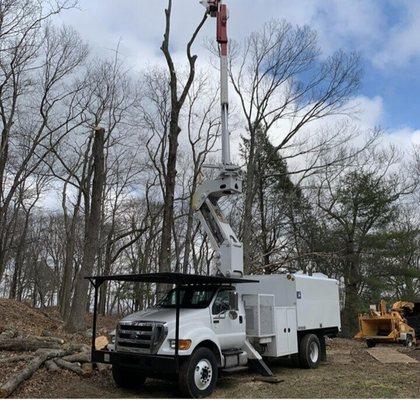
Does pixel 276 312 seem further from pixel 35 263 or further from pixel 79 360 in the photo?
pixel 35 263

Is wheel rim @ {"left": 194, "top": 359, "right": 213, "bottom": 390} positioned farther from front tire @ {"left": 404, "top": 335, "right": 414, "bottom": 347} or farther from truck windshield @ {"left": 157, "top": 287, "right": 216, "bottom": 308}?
front tire @ {"left": 404, "top": 335, "right": 414, "bottom": 347}

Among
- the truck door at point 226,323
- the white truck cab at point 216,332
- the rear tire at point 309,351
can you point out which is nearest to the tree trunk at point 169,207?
the white truck cab at point 216,332

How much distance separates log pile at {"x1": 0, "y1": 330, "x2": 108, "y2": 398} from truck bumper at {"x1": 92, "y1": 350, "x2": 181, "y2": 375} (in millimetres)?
1401

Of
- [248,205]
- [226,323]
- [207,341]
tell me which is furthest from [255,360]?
[248,205]

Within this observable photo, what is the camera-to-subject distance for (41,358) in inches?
427

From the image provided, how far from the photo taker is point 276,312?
1227 cm

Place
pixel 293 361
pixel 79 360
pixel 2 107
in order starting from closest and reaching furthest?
1. pixel 79 360
2. pixel 293 361
3. pixel 2 107

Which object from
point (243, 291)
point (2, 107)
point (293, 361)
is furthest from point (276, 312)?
point (2, 107)

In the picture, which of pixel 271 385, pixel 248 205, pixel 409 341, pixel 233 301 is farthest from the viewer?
pixel 248 205

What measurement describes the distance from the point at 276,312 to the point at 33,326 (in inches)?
477

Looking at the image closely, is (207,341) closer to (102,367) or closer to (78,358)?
(102,367)

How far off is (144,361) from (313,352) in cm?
647

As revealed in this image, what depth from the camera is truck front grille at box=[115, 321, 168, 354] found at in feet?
30.6

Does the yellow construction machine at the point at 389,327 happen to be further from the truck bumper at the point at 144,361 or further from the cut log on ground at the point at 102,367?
the truck bumper at the point at 144,361
